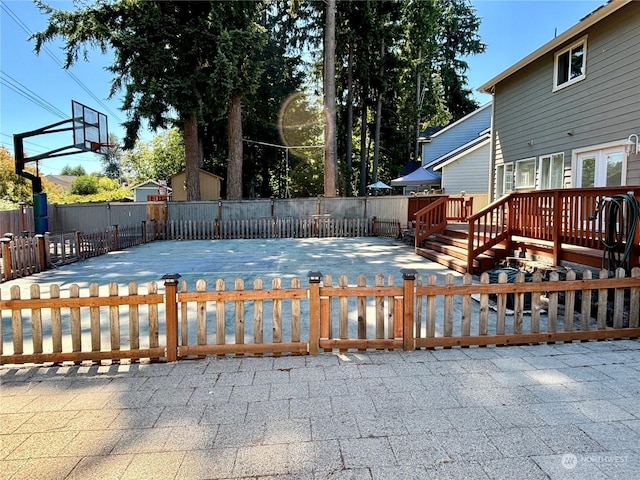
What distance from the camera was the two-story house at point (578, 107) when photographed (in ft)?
23.4

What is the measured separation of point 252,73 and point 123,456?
1760cm

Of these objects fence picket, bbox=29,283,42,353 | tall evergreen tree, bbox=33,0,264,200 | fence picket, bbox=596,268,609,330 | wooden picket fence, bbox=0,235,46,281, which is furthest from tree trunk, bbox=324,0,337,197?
fence picket, bbox=29,283,42,353

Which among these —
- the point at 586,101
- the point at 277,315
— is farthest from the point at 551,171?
the point at 277,315

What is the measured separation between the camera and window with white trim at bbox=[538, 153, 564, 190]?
9.16m

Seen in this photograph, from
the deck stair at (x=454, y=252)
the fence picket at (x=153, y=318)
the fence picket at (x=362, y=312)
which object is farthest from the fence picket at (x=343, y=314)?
the deck stair at (x=454, y=252)

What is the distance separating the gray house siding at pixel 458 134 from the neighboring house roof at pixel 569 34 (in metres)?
11.7

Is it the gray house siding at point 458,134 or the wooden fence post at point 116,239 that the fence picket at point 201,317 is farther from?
the gray house siding at point 458,134

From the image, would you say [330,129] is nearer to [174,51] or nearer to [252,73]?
[252,73]

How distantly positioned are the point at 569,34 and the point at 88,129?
50.2ft

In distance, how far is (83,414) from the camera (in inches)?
107

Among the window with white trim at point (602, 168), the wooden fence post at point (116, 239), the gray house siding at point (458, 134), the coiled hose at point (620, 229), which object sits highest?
the gray house siding at point (458, 134)

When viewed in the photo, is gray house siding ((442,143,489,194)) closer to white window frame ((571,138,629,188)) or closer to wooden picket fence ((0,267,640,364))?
white window frame ((571,138,629,188))

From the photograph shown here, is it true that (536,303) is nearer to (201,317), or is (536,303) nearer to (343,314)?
(343,314)

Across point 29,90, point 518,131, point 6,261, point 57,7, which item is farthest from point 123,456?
point 29,90
